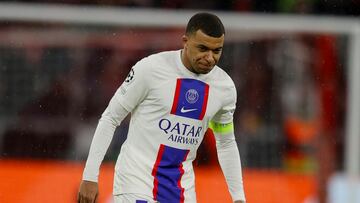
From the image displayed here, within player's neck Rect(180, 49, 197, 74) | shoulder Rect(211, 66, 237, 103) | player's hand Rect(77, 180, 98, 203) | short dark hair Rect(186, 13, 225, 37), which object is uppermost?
short dark hair Rect(186, 13, 225, 37)

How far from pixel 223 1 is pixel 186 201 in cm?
399

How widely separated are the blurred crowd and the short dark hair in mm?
3362

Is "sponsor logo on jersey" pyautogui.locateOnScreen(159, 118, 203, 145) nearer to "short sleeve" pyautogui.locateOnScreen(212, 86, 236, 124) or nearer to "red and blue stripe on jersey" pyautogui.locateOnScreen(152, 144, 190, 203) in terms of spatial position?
"red and blue stripe on jersey" pyautogui.locateOnScreen(152, 144, 190, 203)

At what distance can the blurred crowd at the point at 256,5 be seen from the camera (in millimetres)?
7438

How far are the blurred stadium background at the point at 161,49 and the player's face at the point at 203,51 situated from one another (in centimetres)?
216

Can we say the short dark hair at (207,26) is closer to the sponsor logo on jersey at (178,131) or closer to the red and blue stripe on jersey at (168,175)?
the sponsor logo on jersey at (178,131)

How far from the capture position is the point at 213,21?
4.03 m

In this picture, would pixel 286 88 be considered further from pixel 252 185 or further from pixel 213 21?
pixel 213 21

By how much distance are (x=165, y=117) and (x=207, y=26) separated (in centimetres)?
42

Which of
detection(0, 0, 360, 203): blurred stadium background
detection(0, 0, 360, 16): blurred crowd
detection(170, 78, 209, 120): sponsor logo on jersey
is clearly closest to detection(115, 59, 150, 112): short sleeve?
detection(170, 78, 209, 120): sponsor logo on jersey

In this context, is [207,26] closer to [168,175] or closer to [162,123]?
[162,123]

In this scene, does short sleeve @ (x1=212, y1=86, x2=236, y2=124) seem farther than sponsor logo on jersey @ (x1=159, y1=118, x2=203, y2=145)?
Yes

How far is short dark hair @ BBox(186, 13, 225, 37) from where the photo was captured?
13.1ft

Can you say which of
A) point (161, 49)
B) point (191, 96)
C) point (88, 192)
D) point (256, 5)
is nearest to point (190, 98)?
point (191, 96)
